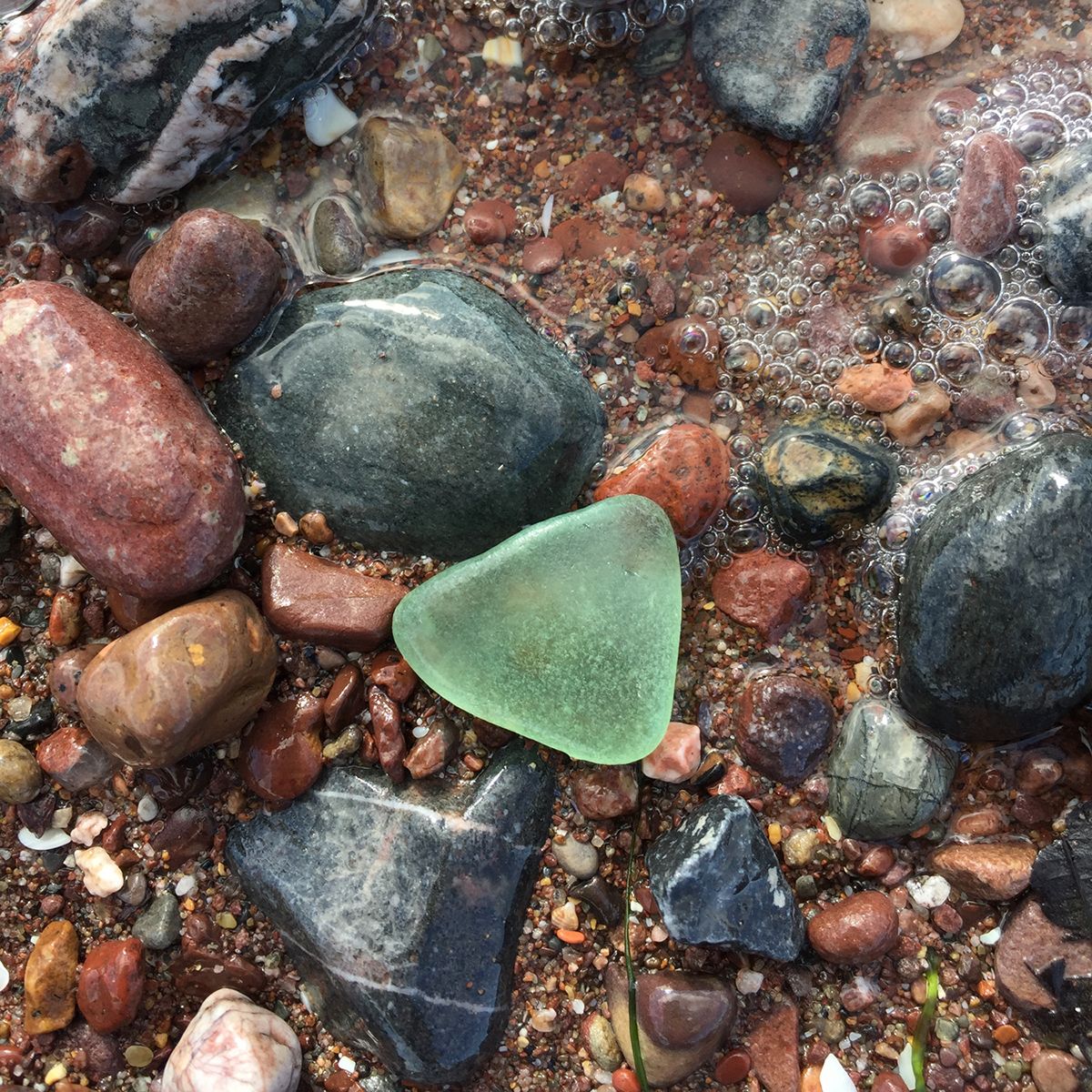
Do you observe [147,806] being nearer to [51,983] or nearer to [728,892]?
[51,983]

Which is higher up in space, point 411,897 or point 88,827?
point 88,827

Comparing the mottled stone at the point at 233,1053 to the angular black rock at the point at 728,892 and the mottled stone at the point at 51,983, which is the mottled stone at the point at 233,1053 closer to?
the mottled stone at the point at 51,983

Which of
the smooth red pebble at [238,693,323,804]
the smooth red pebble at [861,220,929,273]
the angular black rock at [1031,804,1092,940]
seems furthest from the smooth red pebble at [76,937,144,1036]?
the smooth red pebble at [861,220,929,273]

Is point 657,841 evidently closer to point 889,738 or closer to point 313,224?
point 889,738

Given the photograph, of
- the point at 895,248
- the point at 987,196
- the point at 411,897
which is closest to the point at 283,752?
the point at 411,897

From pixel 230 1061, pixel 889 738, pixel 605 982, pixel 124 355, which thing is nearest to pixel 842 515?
pixel 889 738

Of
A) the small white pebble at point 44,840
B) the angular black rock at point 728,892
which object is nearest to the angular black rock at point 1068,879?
the angular black rock at point 728,892
